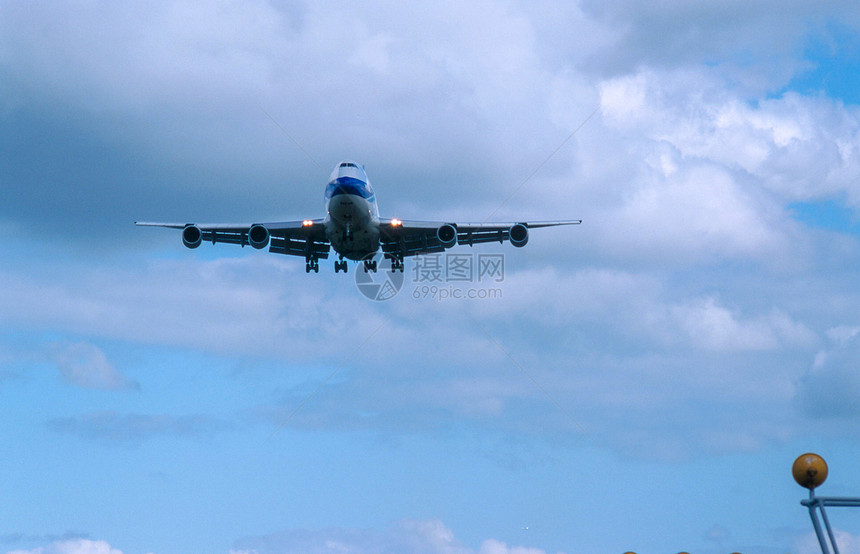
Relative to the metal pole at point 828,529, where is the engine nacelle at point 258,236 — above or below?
above

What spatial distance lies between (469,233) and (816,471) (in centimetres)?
4307

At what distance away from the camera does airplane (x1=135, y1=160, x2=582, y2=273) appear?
52.4m

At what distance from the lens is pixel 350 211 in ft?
171

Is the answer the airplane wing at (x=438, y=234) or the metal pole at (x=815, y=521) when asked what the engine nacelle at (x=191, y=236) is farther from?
the metal pole at (x=815, y=521)

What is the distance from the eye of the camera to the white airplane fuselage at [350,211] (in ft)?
169

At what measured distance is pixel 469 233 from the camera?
59.9 metres

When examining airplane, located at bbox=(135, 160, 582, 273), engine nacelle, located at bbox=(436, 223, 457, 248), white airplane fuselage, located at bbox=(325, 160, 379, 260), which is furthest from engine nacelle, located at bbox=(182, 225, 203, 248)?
engine nacelle, located at bbox=(436, 223, 457, 248)

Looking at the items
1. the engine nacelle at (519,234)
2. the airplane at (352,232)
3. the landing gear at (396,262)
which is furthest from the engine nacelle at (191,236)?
the engine nacelle at (519,234)

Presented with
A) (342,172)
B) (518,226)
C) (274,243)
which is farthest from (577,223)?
(274,243)

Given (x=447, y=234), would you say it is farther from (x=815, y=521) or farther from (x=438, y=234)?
(x=815, y=521)

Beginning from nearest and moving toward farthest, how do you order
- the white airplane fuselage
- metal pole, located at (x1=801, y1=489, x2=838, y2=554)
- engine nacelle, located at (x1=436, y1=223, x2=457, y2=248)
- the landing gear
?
metal pole, located at (x1=801, y1=489, x2=838, y2=554) < the white airplane fuselage < engine nacelle, located at (x1=436, y1=223, x2=457, y2=248) < the landing gear

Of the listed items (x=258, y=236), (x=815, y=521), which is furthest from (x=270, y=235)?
(x=815, y=521)

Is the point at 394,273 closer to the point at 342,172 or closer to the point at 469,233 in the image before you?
the point at 469,233

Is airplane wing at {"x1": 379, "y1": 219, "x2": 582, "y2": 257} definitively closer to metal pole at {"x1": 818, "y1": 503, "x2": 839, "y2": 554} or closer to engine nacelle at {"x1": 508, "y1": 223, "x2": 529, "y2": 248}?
engine nacelle at {"x1": 508, "y1": 223, "x2": 529, "y2": 248}
